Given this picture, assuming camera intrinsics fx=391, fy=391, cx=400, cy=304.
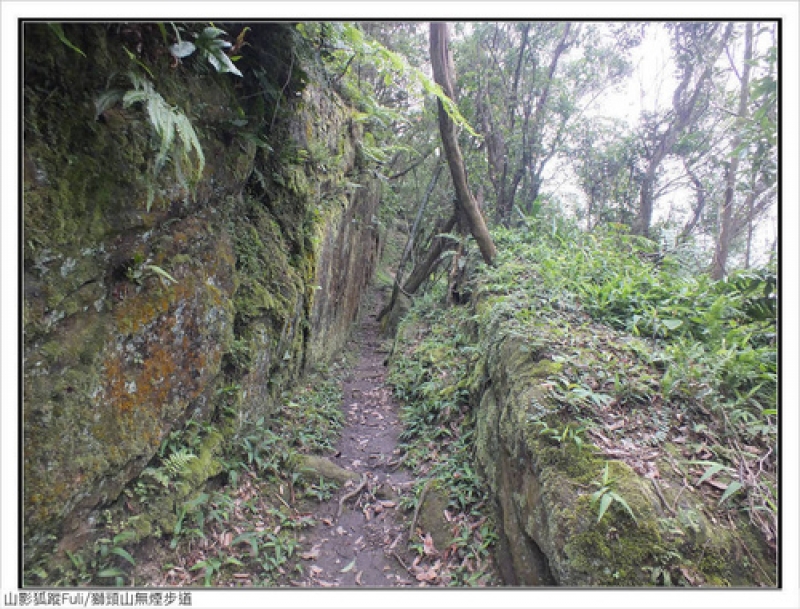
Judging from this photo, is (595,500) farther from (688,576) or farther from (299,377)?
(299,377)

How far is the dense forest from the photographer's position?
2.54 meters

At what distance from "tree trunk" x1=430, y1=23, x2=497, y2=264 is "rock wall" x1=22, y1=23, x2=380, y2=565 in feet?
10.6

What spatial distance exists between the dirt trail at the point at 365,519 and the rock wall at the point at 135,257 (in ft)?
4.31

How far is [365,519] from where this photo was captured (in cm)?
426

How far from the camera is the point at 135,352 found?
311cm

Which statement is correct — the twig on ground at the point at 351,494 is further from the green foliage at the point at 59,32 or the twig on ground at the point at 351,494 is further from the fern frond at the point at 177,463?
the green foliage at the point at 59,32

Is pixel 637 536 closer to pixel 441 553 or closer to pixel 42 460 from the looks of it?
pixel 441 553

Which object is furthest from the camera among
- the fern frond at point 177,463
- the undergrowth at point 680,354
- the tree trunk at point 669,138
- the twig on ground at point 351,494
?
the tree trunk at point 669,138

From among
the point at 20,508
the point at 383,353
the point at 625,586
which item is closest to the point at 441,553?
the point at 625,586

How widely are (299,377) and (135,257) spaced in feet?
12.5

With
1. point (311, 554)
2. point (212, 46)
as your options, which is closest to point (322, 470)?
point (311, 554)

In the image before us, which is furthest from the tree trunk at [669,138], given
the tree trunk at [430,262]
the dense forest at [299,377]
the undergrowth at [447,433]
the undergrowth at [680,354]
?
the undergrowth at [447,433]

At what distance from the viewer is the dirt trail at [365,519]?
3557 mm

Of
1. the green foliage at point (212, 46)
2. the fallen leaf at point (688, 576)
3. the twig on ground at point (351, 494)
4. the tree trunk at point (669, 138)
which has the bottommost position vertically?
the twig on ground at point (351, 494)
